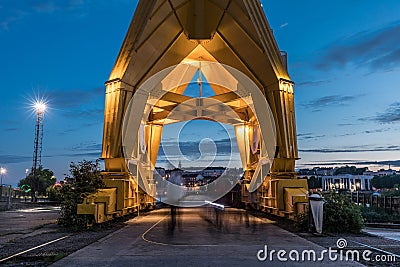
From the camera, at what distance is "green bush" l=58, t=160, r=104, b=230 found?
13570mm

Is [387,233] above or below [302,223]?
below

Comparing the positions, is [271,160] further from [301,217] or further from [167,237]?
[167,237]

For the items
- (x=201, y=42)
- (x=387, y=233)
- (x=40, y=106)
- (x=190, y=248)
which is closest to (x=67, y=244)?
(x=190, y=248)

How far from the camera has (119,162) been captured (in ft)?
60.2

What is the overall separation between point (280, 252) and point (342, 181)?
140 m

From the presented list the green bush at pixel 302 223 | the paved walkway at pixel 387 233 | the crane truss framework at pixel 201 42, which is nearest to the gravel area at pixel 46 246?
the crane truss framework at pixel 201 42

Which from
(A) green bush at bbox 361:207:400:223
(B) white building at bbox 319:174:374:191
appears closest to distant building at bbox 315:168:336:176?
(B) white building at bbox 319:174:374:191

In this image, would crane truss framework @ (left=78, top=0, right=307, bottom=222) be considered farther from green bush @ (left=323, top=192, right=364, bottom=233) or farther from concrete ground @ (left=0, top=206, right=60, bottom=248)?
green bush @ (left=323, top=192, right=364, bottom=233)

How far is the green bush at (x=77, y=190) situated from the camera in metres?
13.6

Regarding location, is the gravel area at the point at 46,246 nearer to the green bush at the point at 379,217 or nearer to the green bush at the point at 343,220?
the green bush at the point at 343,220

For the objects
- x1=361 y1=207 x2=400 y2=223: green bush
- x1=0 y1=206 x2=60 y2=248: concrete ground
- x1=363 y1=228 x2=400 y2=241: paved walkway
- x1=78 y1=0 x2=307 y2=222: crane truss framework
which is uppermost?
x1=78 y1=0 x2=307 y2=222: crane truss framework

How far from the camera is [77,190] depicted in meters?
14.5

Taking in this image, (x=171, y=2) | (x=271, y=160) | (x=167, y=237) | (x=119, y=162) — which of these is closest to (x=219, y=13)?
(x=171, y=2)

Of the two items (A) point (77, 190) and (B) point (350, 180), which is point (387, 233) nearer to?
(A) point (77, 190)
